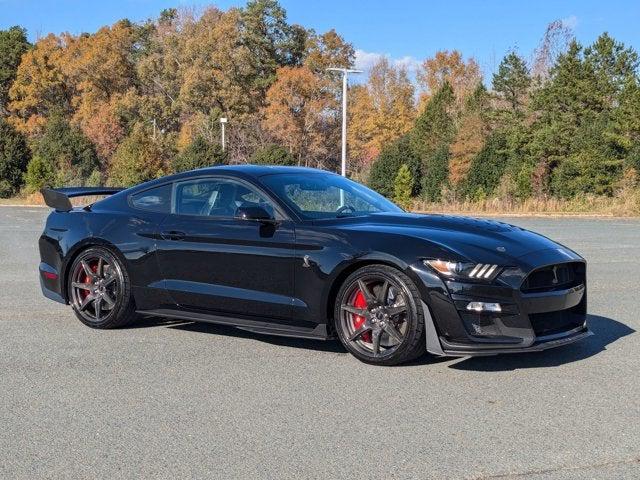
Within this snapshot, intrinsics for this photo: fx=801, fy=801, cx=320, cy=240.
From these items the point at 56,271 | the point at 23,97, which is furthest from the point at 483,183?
the point at 23,97

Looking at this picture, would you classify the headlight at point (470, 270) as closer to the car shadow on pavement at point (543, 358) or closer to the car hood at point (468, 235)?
the car hood at point (468, 235)

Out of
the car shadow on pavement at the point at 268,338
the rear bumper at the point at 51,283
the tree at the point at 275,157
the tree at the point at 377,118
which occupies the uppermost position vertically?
the tree at the point at 377,118

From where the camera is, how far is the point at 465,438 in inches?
162

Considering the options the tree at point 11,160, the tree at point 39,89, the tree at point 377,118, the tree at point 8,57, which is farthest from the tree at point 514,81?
the tree at point 8,57

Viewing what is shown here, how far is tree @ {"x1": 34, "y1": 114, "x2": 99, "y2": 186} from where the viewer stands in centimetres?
5056

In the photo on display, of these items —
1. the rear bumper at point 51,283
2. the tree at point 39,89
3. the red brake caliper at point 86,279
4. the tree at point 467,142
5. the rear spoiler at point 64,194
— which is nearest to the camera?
the red brake caliper at point 86,279

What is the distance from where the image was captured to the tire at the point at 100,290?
675cm

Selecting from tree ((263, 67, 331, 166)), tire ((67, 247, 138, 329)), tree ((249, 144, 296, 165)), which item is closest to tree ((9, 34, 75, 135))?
tree ((263, 67, 331, 166))

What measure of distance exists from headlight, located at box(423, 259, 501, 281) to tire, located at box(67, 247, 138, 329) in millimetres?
2835

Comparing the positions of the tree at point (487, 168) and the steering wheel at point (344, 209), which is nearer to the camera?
the steering wheel at point (344, 209)

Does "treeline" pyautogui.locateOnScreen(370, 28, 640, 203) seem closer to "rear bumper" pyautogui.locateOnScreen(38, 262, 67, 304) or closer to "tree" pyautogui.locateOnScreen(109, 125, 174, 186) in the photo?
"tree" pyautogui.locateOnScreen(109, 125, 174, 186)

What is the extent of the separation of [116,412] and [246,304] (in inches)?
68.3

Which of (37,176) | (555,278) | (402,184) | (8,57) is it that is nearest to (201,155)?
(37,176)

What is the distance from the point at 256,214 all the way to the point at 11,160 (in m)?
46.0
